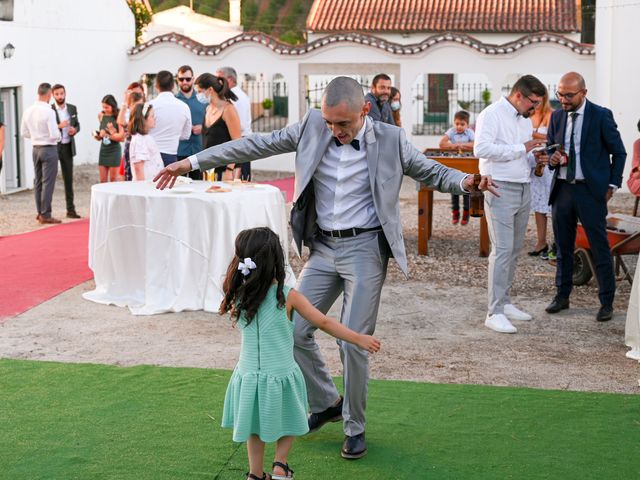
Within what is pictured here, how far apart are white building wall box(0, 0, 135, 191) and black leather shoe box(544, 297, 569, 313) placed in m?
12.7

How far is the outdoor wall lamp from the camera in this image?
19.8 meters

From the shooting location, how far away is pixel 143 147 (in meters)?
10.8

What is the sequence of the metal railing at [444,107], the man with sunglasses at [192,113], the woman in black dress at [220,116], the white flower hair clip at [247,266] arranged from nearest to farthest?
the white flower hair clip at [247,266] → the woman in black dress at [220,116] → the man with sunglasses at [192,113] → the metal railing at [444,107]

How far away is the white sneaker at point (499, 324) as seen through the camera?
8.34 metres

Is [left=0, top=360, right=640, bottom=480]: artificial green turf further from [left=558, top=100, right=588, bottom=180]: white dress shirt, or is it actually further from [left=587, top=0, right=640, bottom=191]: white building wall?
[left=587, top=0, right=640, bottom=191]: white building wall

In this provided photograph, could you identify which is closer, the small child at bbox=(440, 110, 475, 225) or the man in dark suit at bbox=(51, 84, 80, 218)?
the small child at bbox=(440, 110, 475, 225)

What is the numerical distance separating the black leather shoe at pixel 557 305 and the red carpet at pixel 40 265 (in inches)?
177

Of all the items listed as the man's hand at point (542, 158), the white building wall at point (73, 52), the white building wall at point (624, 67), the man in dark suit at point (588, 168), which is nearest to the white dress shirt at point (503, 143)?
the man's hand at point (542, 158)

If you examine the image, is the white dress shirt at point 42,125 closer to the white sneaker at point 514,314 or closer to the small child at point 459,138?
the small child at point 459,138

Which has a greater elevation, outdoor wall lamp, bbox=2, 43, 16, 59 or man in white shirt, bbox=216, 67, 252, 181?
outdoor wall lamp, bbox=2, 43, 16, 59

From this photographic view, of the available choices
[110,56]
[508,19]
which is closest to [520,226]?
[110,56]

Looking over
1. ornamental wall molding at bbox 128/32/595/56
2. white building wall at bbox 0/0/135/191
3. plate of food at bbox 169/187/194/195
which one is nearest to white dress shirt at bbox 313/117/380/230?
plate of food at bbox 169/187/194/195

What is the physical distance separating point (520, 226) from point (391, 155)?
343cm

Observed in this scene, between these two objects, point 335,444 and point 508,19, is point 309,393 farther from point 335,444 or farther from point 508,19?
point 508,19
